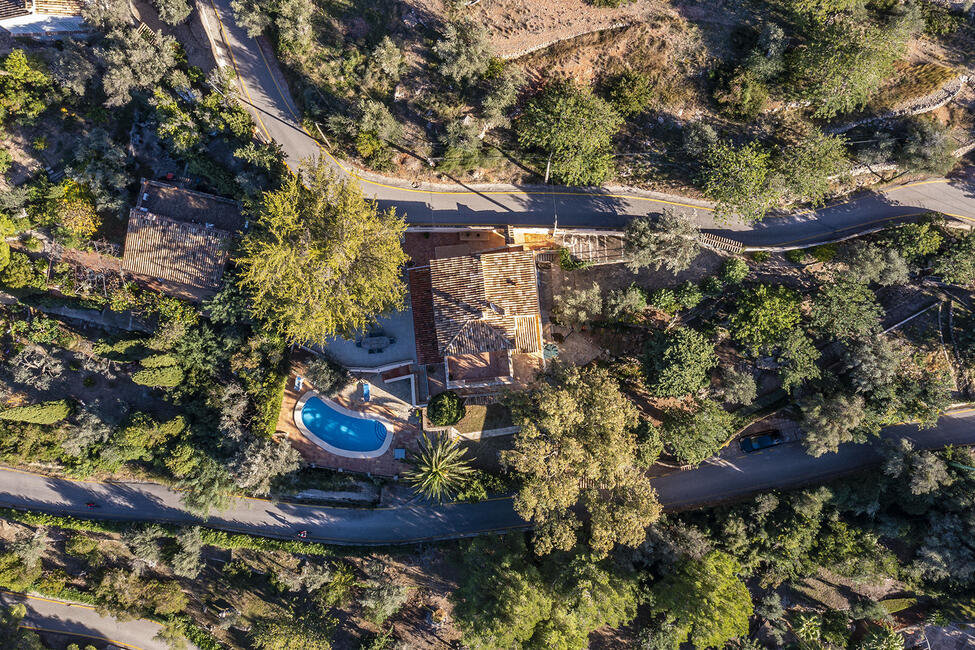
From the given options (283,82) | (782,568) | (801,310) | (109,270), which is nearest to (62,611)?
(109,270)

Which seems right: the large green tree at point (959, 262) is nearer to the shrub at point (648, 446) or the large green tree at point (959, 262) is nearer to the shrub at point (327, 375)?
the shrub at point (648, 446)

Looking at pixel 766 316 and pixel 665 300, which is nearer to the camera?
pixel 766 316

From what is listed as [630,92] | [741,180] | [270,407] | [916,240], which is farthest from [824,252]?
[270,407]

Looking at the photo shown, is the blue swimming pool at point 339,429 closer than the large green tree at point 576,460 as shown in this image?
No

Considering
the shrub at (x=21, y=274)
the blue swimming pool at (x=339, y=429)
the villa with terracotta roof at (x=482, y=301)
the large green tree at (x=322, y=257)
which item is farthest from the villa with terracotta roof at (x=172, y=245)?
the villa with terracotta roof at (x=482, y=301)

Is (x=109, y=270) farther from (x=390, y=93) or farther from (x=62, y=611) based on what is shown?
(x=62, y=611)

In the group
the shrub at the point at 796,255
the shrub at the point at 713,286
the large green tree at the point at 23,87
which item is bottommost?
the shrub at the point at 713,286

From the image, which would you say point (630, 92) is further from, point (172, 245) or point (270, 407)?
point (172, 245)
